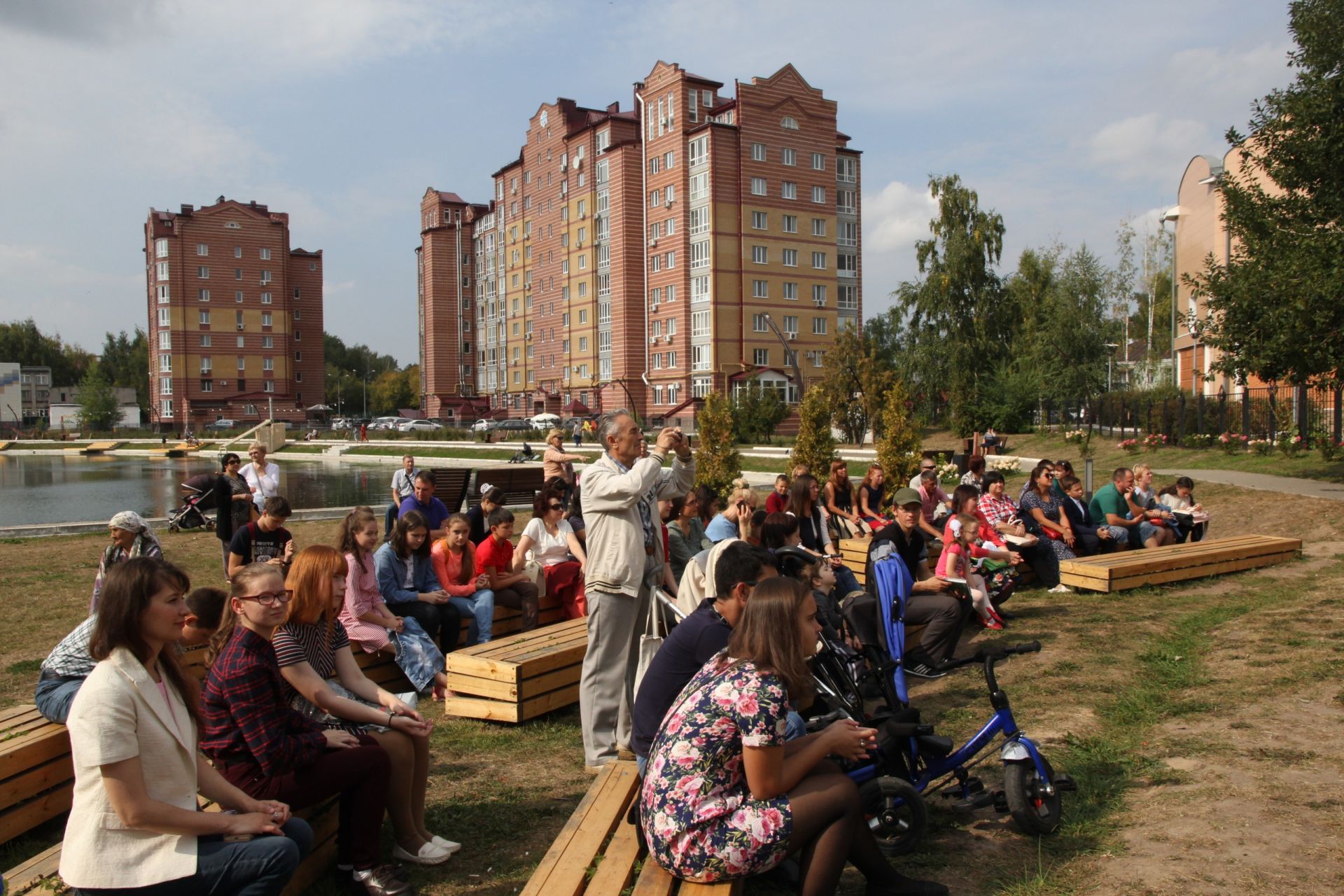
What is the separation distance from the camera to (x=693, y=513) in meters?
9.31

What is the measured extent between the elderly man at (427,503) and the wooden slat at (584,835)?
5563 mm

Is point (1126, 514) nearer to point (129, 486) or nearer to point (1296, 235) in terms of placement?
point (1296, 235)

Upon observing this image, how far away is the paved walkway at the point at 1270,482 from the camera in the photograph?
16641 millimetres

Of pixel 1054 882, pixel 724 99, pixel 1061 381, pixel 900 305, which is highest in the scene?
pixel 724 99

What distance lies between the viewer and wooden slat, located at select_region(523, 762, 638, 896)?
140 inches

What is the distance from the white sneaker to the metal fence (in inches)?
803

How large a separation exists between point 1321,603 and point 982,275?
3943 centimetres

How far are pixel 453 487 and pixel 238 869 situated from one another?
12840 millimetres

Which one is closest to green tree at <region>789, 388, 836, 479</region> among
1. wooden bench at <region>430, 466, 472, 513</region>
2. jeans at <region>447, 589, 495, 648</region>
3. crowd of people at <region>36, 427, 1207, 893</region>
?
wooden bench at <region>430, 466, 472, 513</region>

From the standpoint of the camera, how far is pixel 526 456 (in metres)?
39.4

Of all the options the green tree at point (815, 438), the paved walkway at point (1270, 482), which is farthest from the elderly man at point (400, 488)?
the paved walkway at point (1270, 482)

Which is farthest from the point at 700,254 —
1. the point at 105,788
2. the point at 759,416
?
the point at 105,788

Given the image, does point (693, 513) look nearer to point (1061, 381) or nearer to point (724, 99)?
point (1061, 381)

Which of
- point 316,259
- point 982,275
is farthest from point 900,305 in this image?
point 316,259
